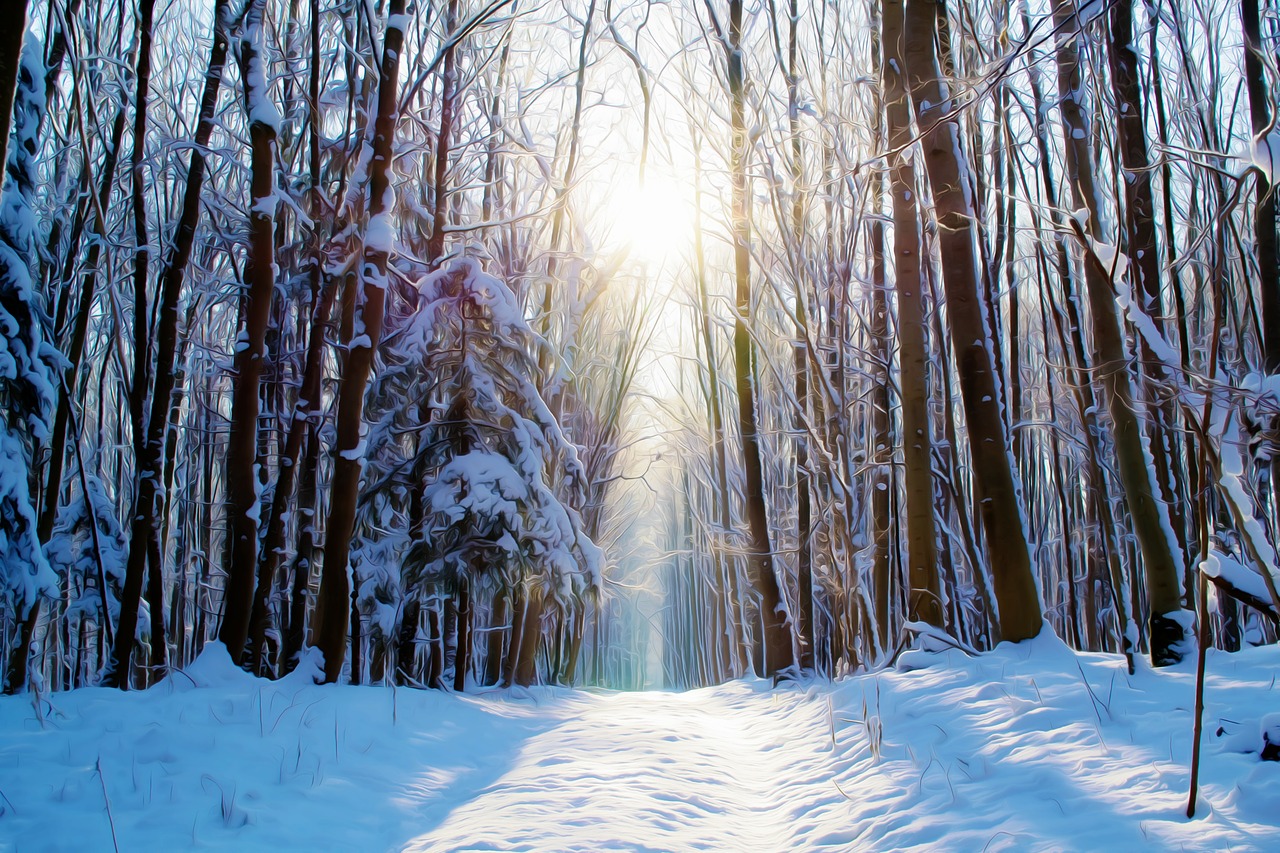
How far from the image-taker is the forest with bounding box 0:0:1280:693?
5.03 metres

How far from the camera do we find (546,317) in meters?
12.4

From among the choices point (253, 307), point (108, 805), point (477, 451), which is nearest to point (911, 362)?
point (477, 451)

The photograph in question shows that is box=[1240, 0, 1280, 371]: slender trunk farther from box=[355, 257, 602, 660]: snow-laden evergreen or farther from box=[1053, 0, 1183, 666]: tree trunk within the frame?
box=[355, 257, 602, 660]: snow-laden evergreen

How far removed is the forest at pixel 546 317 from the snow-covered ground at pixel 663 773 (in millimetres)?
591

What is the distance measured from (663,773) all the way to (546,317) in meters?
8.94

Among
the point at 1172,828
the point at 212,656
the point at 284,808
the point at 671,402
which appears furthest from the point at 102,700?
the point at 671,402

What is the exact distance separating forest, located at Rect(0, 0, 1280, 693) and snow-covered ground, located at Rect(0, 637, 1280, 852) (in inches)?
23.3

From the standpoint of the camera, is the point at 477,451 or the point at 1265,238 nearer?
the point at 1265,238

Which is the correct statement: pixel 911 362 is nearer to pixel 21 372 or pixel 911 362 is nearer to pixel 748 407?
pixel 748 407

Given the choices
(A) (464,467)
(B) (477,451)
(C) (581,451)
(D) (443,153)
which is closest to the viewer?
(A) (464,467)

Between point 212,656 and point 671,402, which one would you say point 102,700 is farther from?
point 671,402

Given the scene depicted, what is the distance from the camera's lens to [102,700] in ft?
14.7

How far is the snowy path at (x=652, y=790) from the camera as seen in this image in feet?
10.8

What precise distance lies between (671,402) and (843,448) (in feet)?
28.6
